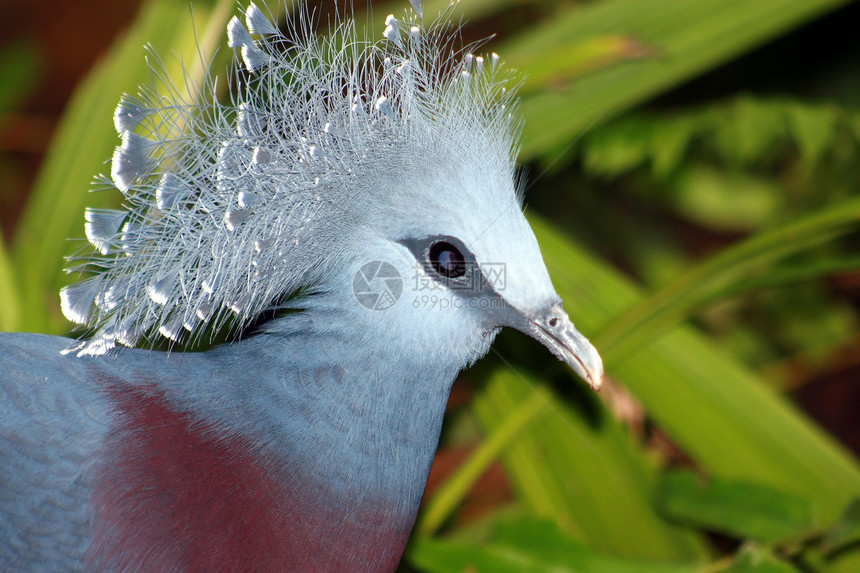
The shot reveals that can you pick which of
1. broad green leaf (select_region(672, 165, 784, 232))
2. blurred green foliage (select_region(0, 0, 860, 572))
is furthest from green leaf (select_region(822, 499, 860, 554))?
broad green leaf (select_region(672, 165, 784, 232))

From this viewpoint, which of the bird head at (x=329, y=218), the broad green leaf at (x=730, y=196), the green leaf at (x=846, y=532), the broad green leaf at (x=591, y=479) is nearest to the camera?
the bird head at (x=329, y=218)

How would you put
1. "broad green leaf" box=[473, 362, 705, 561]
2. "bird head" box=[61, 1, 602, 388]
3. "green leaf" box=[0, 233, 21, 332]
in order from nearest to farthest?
"bird head" box=[61, 1, 602, 388], "green leaf" box=[0, 233, 21, 332], "broad green leaf" box=[473, 362, 705, 561]

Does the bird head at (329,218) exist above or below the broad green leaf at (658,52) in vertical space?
below

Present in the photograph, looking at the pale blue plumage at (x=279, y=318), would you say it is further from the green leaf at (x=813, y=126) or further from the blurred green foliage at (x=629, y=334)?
the green leaf at (x=813, y=126)

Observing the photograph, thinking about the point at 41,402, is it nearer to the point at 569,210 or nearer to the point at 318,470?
the point at 318,470

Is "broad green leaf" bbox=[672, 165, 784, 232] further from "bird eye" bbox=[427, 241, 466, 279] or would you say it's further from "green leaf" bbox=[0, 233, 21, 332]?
"green leaf" bbox=[0, 233, 21, 332]

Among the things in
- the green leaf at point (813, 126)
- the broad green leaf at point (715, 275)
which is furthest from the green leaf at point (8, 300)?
the green leaf at point (813, 126)

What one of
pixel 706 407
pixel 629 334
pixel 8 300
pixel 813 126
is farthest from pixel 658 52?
pixel 8 300

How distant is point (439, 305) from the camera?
896 mm

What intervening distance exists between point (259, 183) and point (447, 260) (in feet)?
0.77

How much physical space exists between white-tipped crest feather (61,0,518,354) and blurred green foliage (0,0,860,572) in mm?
294

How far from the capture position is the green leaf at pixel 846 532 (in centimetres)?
111
